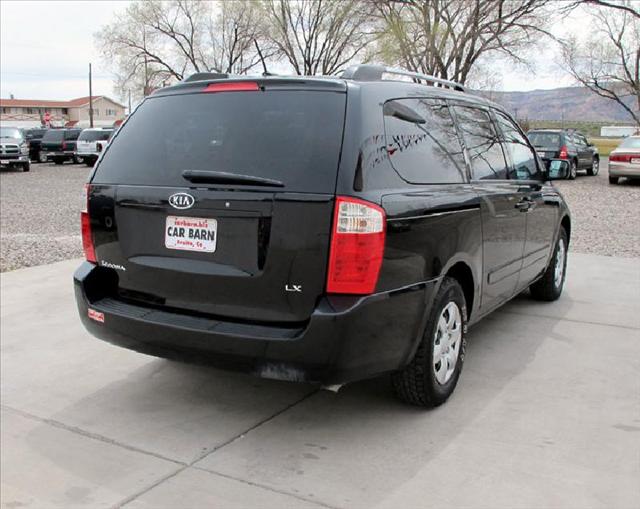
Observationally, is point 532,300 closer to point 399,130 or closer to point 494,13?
point 399,130

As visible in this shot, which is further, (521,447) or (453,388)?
(453,388)

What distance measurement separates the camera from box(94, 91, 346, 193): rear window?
3.06m

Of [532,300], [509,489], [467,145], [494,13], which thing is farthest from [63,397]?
[494,13]

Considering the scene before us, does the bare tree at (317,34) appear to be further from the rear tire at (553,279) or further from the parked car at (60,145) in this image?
the rear tire at (553,279)

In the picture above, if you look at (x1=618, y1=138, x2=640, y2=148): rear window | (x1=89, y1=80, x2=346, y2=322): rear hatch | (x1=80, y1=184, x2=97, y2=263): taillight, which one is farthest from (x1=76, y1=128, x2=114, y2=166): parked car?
(x1=89, y1=80, x2=346, y2=322): rear hatch

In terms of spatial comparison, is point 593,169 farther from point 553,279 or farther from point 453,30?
point 553,279

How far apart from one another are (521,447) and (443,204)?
129cm

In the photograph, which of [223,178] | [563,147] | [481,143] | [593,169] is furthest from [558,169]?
[593,169]

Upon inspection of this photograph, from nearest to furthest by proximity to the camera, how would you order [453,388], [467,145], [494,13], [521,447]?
[521,447], [453,388], [467,145], [494,13]

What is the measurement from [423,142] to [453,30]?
1074 inches

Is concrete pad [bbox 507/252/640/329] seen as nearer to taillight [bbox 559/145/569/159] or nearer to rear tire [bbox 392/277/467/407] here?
rear tire [bbox 392/277/467/407]

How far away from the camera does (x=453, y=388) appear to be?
384cm

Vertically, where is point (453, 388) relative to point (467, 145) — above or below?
below

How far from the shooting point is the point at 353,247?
9.63 ft
